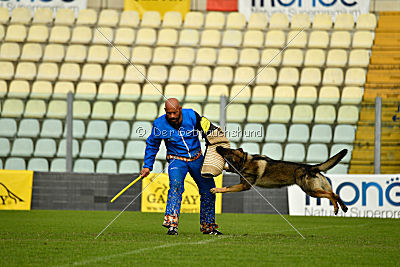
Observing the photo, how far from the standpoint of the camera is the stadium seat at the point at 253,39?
1906cm

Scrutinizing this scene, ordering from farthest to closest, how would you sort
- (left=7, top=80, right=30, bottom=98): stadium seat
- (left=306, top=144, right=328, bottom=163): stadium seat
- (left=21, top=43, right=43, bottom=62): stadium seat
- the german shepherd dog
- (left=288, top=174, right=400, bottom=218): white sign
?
1. (left=21, top=43, right=43, bottom=62): stadium seat
2. (left=7, top=80, right=30, bottom=98): stadium seat
3. (left=306, top=144, right=328, bottom=163): stadium seat
4. (left=288, top=174, right=400, bottom=218): white sign
5. the german shepherd dog

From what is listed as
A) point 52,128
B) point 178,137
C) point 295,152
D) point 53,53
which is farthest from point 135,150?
point 178,137

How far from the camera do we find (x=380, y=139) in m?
14.2

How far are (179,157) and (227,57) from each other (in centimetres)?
1034

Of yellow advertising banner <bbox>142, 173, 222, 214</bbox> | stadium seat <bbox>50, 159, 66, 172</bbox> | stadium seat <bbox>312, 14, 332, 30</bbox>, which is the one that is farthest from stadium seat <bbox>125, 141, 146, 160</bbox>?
stadium seat <bbox>312, 14, 332, 30</bbox>

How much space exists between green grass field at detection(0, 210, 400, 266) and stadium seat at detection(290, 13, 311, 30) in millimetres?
8549

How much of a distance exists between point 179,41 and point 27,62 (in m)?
4.14

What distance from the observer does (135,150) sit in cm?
1521

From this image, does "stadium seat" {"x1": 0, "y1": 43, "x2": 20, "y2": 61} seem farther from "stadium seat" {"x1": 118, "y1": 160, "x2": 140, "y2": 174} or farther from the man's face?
the man's face

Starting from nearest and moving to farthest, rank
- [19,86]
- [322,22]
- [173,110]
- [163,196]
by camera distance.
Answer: [173,110] < [163,196] < [19,86] < [322,22]

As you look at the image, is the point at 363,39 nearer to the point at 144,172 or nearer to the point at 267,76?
the point at 267,76

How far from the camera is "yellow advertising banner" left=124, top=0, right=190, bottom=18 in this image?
65.8ft

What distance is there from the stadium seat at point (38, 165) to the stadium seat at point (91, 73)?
3.60m

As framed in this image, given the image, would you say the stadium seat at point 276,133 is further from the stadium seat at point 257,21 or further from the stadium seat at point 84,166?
the stadium seat at point 257,21
